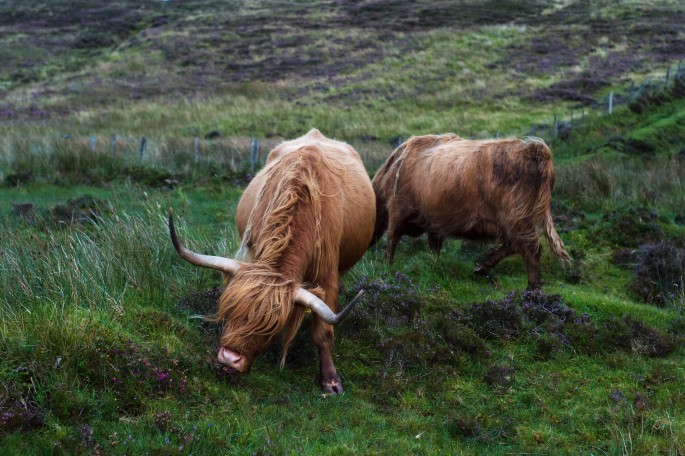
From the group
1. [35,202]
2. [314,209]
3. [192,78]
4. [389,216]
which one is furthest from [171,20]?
[314,209]

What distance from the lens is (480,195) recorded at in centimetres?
706

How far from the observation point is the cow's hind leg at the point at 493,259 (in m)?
7.42

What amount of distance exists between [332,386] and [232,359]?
957mm

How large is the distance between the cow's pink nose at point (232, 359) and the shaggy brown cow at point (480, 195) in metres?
A: 3.83

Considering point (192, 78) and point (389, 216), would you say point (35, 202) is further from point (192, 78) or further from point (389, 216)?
point (192, 78)

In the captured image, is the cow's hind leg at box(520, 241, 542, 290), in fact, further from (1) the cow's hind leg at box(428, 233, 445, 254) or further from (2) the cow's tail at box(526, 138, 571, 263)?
(1) the cow's hind leg at box(428, 233, 445, 254)

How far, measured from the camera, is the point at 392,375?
491 cm

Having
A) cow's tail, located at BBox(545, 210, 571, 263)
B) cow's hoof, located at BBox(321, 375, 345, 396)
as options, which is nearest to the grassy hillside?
cow's hoof, located at BBox(321, 375, 345, 396)

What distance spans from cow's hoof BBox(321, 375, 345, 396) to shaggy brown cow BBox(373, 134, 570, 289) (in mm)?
3076

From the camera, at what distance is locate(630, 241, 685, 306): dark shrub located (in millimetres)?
6879

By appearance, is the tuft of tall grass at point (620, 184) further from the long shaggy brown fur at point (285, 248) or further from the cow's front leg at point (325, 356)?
the cow's front leg at point (325, 356)

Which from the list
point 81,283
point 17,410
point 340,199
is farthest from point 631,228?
point 17,410

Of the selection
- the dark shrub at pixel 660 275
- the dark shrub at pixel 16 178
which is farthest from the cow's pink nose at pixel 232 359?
the dark shrub at pixel 16 178

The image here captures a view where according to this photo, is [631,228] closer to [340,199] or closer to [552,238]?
[552,238]
